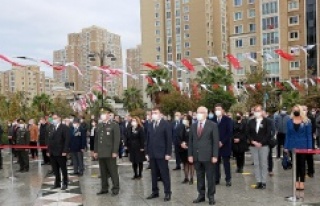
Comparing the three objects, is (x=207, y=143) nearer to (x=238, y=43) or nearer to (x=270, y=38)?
(x=270, y=38)

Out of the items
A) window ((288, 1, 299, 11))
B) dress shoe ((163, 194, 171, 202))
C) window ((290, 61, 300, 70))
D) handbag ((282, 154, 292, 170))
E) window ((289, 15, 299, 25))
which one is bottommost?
dress shoe ((163, 194, 171, 202))

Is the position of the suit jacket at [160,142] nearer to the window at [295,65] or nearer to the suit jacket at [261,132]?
the suit jacket at [261,132]

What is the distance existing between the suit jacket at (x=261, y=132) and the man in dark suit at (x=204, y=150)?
171 cm

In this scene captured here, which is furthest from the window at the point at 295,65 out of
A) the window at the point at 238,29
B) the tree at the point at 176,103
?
the tree at the point at 176,103

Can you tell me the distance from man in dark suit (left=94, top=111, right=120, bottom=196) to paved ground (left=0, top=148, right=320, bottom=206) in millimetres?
346

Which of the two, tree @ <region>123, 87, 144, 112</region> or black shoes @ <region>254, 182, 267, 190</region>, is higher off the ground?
tree @ <region>123, 87, 144, 112</region>

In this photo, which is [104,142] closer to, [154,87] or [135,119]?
[135,119]

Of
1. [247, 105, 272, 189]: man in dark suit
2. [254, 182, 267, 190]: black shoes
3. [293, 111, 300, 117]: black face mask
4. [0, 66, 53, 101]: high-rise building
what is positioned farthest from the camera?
[0, 66, 53, 101]: high-rise building

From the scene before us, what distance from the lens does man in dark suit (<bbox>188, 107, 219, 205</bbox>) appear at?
8305 millimetres

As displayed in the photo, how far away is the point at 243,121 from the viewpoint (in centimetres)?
1369

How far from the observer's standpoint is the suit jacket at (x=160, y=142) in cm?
902

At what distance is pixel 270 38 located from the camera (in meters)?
61.0

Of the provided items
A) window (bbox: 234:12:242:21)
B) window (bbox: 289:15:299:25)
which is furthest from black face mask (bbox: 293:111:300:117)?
window (bbox: 234:12:242:21)

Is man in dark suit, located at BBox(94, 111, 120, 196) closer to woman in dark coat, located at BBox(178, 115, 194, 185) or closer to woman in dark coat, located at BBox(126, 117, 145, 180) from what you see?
woman in dark coat, located at BBox(178, 115, 194, 185)
